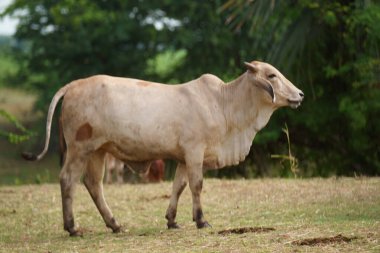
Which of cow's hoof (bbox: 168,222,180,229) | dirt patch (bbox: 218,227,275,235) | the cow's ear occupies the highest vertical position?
the cow's ear

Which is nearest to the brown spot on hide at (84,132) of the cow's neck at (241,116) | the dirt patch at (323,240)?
the cow's neck at (241,116)

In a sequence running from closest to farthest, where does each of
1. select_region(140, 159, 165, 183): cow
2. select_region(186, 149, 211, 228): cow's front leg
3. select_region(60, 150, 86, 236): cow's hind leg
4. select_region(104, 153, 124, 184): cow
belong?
select_region(186, 149, 211, 228): cow's front leg → select_region(60, 150, 86, 236): cow's hind leg → select_region(140, 159, 165, 183): cow → select_region(104, 153, 124, 184): cow

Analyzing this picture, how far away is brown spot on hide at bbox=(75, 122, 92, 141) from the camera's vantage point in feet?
30.6

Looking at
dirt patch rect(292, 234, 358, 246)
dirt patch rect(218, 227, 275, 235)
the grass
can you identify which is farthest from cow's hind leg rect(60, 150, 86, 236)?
dirt patch rect(292, 234, 358, 246)

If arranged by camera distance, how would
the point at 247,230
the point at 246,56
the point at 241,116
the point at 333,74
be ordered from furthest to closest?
the point at 246,56 → the point at 333,74 → the point at 241,116 → the point at 247,230

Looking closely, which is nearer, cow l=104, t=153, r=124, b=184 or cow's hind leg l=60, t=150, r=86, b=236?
cow's hind leg l=60, t=150, r=86, b=236

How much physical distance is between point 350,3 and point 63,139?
848 cm

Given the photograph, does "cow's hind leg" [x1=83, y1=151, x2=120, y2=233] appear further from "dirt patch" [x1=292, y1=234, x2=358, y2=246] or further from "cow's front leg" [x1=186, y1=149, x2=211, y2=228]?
"dirt patch" [x1=292, y1=234, x2=358, y2=246]

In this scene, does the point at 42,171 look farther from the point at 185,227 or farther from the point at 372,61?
the point at 185,227

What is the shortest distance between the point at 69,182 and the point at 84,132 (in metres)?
0.54

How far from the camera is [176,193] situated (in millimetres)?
9633

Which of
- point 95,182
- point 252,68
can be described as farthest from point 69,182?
point 252,68

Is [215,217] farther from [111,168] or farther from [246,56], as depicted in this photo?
[246,56]

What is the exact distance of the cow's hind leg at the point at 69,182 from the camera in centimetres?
943
